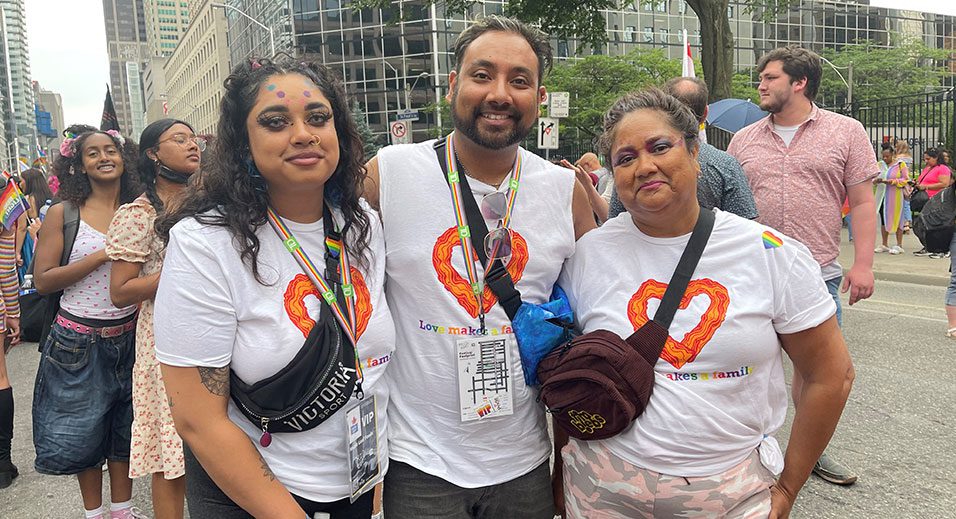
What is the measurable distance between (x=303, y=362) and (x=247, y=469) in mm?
294

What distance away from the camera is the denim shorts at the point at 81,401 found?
10.2 feet

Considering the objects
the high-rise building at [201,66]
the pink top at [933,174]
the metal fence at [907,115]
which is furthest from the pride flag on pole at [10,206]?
the high-rise building at [201,66]

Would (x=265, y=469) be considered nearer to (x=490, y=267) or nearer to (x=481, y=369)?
(x=481, y=369)

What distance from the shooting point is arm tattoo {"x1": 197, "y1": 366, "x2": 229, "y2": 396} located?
5.28ft

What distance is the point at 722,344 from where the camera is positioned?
1.76 metres

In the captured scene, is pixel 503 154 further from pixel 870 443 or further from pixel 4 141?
A: pixel 4 141

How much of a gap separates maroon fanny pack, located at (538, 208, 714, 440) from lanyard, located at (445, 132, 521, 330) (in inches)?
13.3

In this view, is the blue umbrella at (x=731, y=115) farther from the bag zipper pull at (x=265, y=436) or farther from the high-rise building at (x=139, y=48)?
the high-rise building at (x=139, y=48)

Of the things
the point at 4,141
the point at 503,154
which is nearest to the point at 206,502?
the point at 503,154

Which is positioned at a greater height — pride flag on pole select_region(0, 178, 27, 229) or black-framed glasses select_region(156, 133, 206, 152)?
black-framed glasses select_region(156, 133, 206, 152)

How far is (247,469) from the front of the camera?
5.37 feet

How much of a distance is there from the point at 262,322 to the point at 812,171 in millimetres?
3071

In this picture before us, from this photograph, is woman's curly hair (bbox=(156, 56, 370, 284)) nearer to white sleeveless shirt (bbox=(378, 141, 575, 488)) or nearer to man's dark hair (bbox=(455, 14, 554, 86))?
white sleeveless shirt (bbox=(378, 141, 575, 488))

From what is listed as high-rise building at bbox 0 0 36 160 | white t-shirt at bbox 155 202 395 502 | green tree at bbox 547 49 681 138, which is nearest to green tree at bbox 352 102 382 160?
white t-shirt at bbox 155 202 395 502
